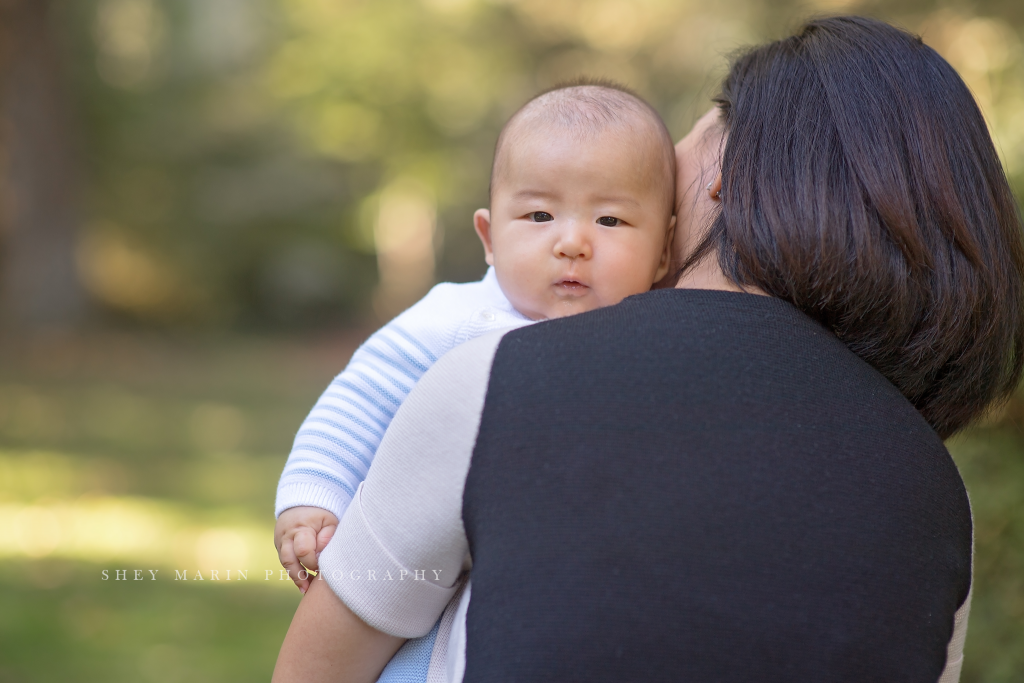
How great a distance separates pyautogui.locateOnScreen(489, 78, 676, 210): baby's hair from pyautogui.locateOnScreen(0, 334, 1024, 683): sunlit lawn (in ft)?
6.06

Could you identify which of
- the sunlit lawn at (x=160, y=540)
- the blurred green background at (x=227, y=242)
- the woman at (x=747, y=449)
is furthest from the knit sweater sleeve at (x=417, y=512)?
the sunlit lawn at (x=160, y=540)

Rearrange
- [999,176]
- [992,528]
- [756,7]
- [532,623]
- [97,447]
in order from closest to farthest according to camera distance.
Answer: [532,623] → [999,176] → [992,528] → [97,447] → [756,7]

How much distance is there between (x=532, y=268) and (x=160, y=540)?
438cm

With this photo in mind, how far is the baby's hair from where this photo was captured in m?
1.95

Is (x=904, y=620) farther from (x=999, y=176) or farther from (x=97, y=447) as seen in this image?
(x=97, y=447)

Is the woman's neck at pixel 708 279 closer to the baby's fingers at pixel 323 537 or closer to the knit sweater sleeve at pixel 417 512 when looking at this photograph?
the knit sweater sleeve at pixel 417 512

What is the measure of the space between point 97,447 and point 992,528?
7006 millimetres

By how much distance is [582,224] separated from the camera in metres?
1.89

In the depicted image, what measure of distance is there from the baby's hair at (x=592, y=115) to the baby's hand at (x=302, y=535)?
81cm

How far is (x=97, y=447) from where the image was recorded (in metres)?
7.89

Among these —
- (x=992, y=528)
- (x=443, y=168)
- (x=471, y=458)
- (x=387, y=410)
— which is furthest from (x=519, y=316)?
(x=443, y=168)

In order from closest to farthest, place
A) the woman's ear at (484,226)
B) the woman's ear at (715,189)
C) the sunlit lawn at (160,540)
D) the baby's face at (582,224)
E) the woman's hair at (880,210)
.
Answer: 1. the woman's hair at (880,210)
2. the woman's ear at (715,189)
3. the baby's face at (582,224)
4. the woman's ear at (484,226)
5. the sunlit lawn at (160,540)

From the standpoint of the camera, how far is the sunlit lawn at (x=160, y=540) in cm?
323

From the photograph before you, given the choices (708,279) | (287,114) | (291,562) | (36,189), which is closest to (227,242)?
(287,114)
